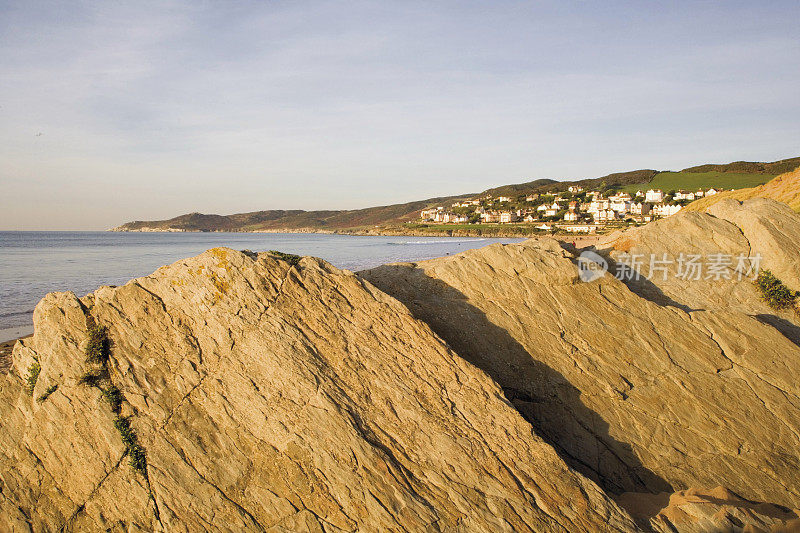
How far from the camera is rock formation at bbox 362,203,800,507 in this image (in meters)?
10.5

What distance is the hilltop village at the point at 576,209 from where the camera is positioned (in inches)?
4631

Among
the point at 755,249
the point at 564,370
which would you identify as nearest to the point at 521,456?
the point at 564,370

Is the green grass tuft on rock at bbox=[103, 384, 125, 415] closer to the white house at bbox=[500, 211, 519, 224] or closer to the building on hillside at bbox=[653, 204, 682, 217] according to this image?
the building on hillside at bbox=[653, 204, 682, 217]

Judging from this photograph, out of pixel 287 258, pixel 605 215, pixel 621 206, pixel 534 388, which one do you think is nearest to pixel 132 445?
pixel 287 258

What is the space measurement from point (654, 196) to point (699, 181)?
16.6 m

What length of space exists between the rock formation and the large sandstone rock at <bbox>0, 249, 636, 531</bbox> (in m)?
2.45

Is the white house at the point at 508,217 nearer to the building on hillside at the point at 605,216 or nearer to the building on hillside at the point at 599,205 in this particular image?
the building on hillside at the point at 599,205

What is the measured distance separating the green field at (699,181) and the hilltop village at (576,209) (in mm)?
5056

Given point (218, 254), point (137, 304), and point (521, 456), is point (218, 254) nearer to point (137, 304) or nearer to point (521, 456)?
point (137, 304)

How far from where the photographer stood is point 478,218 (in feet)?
552

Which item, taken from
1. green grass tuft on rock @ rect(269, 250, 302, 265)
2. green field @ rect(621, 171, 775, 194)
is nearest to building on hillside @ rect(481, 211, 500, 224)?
green field @ rect(621, 171, 775, 194)

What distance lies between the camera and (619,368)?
473 inches

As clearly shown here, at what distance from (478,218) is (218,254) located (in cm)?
16229

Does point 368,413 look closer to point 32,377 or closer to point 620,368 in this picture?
point 32,377
